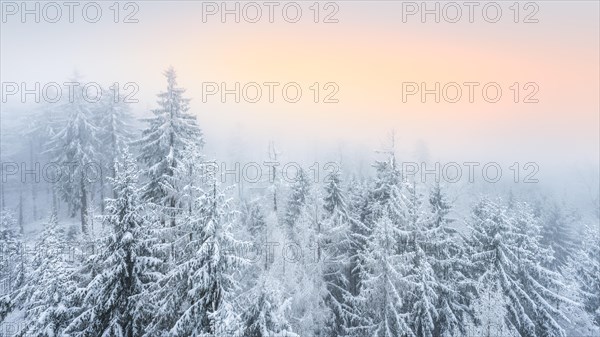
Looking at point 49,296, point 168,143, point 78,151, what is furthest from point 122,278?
point 78,151

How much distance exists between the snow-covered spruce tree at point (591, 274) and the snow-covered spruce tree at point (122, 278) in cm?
3253

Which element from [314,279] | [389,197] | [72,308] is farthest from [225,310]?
[389,197]

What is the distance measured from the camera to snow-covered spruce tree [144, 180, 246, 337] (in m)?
15.7

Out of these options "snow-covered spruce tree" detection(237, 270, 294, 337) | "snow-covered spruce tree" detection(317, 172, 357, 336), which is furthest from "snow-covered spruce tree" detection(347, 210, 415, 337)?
"snow-covered spruce tree" detection(237, 270, 294, 337)

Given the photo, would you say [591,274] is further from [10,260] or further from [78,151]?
[10,260]

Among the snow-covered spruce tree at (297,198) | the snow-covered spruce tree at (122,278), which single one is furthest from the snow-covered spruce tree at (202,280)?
the snow-covered spruce tree at (297,198)

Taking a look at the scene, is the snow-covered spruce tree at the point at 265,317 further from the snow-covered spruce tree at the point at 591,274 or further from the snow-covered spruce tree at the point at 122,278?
the snow-covered spruce tree at the point at 591,274

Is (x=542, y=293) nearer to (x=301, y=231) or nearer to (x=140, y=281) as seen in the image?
(x=301, y=231)

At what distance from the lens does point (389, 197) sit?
2466 cm

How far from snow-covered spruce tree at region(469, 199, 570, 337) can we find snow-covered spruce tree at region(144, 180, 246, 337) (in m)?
17.8

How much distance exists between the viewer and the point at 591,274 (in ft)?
96.9

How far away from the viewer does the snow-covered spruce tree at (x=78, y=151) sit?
3469cm

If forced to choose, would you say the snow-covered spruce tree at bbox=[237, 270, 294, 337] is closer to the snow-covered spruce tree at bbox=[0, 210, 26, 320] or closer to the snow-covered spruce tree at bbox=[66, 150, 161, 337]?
the snow-covered spruce tree at bbox=[66, 150, 161, 337]

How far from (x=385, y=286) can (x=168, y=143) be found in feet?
52.1
